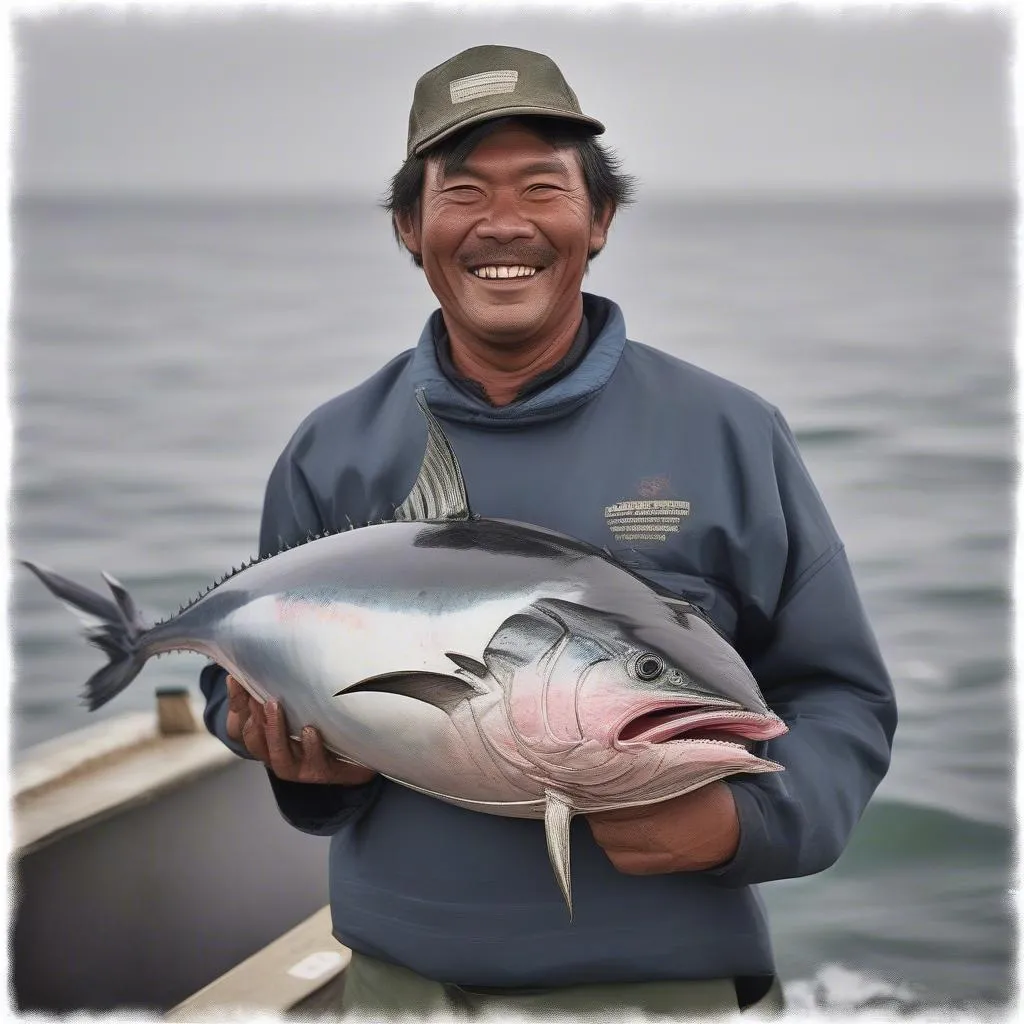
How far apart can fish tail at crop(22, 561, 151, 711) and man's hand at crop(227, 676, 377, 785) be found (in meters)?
0.32

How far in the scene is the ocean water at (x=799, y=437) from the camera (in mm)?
5688

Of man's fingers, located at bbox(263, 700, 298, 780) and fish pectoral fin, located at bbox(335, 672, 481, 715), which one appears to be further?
man's fingers, located at bbox(263, 700, 298, 780)

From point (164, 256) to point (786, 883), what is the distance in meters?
19.3

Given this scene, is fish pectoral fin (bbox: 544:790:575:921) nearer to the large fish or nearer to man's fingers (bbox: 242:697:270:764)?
the large fish

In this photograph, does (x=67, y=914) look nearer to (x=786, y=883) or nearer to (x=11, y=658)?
(x=11, y=658)

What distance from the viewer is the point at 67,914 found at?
131 inches

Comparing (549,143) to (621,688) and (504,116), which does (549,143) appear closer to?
(504,116)

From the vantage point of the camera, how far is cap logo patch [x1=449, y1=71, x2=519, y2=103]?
6.85ft

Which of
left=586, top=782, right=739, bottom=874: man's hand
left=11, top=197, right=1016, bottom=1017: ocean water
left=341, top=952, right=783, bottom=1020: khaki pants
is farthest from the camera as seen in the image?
left=11, top=197, right=1016, bottom=1017: ocean water

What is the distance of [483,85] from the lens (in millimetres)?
2105

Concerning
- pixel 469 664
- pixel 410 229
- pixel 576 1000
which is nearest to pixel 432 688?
pixel 469 664

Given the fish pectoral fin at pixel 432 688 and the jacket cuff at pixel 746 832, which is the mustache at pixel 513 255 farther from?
the jacket cuff at pixel 746 832

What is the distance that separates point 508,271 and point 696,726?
74 cm

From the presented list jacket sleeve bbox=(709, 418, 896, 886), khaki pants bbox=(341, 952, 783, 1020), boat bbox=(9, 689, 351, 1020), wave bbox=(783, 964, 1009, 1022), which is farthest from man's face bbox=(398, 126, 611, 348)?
wave bbox=(783, 964, 1009, 1022)
